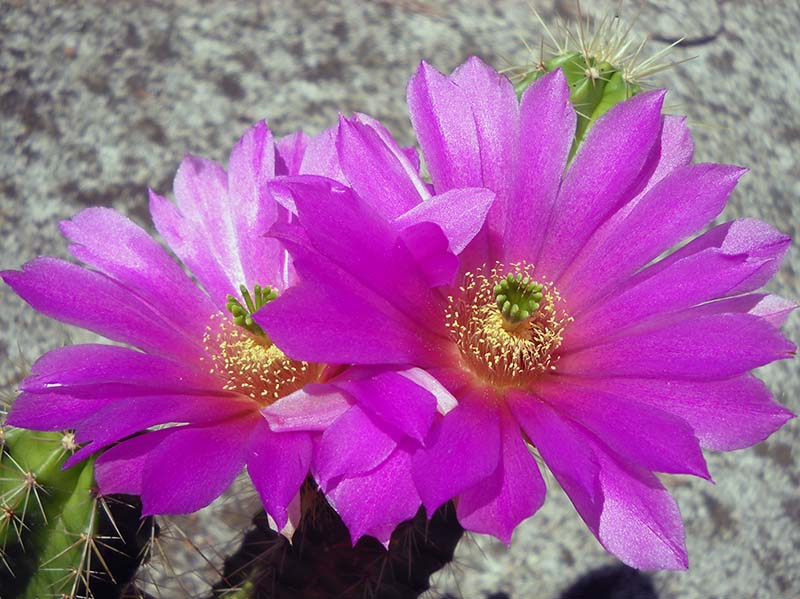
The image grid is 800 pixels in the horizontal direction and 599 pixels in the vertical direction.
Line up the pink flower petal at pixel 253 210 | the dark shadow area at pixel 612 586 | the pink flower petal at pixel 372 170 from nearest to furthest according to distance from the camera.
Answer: the pink flower petal at pixel 372 170 < the pink flower petal at pixel 253 210 < the dark shadow area at pixel 612 586

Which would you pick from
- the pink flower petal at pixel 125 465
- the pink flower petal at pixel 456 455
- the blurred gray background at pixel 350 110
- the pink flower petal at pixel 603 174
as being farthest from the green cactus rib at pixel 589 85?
the blurred gray background at pixel 350 110

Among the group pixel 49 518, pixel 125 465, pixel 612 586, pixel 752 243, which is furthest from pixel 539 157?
pixel 612 586

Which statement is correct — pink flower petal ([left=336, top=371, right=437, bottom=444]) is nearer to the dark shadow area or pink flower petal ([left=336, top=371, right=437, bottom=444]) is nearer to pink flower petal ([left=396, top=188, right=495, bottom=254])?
Answer: pink flower petal ([left=396, top=188, right=495, bottom=254])

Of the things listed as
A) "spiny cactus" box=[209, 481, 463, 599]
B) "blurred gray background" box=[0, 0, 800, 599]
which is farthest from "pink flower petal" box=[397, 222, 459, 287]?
"blurred gray background" box=[0, 0, 800, 599]

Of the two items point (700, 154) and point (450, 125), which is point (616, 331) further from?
point (700, 154)

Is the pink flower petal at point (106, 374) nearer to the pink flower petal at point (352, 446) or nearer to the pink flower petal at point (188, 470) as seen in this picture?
the pink flower petal at point (188, 470)

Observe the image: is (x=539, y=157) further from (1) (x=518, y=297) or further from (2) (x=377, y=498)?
(2) (x=377, y=498)
